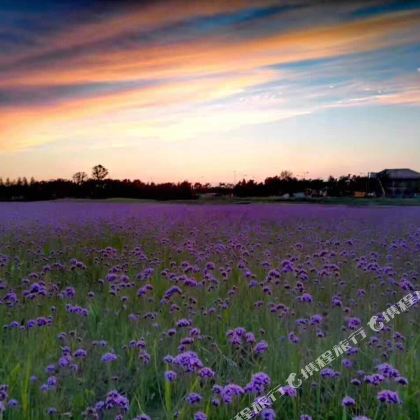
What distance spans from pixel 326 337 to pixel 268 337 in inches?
17.0

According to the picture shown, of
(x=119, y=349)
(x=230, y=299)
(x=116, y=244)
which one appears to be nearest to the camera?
(x=119, y=349)

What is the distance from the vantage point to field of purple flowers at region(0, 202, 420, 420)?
3117mm

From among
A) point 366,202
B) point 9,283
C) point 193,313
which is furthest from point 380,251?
point 366,202

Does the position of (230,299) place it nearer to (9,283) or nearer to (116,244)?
(9,283)

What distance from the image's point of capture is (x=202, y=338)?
4.28 metres

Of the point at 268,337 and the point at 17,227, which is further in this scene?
the point at 17,227

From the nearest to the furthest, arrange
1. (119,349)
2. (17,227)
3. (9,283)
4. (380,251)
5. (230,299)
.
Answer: (119,349) → (230,299) → (9,283) → (380,251) → (17,227)

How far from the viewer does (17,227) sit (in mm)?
11492

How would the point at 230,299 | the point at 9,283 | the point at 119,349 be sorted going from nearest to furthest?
the point at 119,349
the point at 230,299
the point at 9,283

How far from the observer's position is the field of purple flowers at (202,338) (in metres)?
3.12

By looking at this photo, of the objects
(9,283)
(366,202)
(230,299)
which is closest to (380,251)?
(230,299)

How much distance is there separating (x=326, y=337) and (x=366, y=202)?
2481 cm

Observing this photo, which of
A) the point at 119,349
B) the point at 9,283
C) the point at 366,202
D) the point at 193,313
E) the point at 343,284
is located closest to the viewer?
the point at 119,349

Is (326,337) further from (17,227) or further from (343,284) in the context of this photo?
(17,227)
